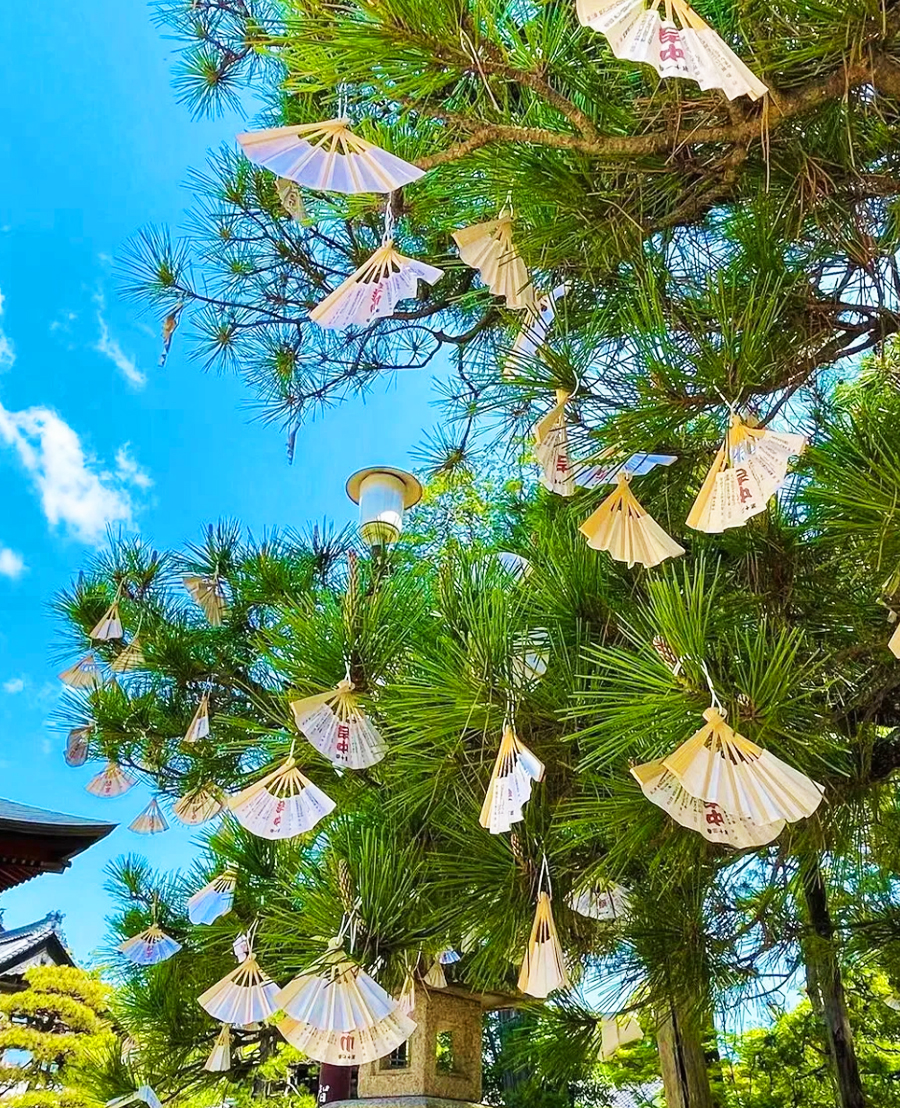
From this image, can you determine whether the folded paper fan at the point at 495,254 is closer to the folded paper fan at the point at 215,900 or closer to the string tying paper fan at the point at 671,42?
the string tying paper fan at the point at 671,42

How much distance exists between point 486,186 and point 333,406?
1.38 meters

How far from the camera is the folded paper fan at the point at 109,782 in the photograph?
2.31 m

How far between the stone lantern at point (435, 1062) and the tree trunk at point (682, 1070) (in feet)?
3.51

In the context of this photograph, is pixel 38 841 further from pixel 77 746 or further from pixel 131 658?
pixel 131 658

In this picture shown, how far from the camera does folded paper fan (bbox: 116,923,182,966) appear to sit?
2.09m

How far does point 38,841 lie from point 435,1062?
1.50 metres

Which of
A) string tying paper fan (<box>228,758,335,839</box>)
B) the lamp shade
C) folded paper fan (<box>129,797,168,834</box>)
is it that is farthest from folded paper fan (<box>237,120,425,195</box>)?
folded paper fan (<box>129,797,168,834</box>)

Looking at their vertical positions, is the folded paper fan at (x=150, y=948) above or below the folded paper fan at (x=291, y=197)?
below

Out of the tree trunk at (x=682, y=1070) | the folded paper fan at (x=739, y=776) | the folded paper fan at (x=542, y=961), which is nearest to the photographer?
the folded paper fan at (x=739, y=776)

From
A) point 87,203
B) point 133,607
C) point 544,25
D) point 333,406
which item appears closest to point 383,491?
point 333,406

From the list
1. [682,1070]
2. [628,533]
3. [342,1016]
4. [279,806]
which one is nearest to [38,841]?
[279,806]

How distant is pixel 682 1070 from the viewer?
9.67 ft

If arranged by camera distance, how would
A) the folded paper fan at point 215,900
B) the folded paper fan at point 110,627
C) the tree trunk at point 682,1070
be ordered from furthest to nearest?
1. the tree trunk at point 682,1070
2. the folded paper fan at point 110,627
3. the folded paper fan at point 215,900

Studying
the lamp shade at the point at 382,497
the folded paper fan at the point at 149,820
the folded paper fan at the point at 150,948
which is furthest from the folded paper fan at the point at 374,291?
the folded paper fan at the point at 149,820
